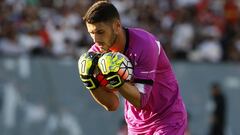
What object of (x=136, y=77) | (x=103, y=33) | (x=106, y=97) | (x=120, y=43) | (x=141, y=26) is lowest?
(x=106, y=97)

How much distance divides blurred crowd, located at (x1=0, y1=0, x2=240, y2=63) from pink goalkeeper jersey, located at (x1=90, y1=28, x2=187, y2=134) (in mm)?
8136

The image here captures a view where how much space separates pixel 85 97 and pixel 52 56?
1.17 meters

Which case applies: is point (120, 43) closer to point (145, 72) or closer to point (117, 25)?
point (117, 25)

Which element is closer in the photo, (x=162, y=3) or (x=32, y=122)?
(x=32, y=122)

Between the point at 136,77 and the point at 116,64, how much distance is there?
0.29m

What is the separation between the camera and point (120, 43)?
7.47m

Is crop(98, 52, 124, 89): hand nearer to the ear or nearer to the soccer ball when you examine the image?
the soccer ball

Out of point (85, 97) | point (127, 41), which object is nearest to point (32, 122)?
point (85, 97)

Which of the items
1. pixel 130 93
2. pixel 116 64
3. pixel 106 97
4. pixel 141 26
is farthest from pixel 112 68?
pixel 141 26

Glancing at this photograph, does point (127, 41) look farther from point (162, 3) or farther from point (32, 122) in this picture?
point (162, 3)

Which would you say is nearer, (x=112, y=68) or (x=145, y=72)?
(x=112, y=68)

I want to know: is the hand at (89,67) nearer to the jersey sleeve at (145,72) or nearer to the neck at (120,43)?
the neck at (120,43)

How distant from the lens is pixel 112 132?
17.1 m

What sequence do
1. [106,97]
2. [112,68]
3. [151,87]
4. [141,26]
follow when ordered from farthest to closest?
[141,26] → [106,97] → [151,87] → [112,68]
